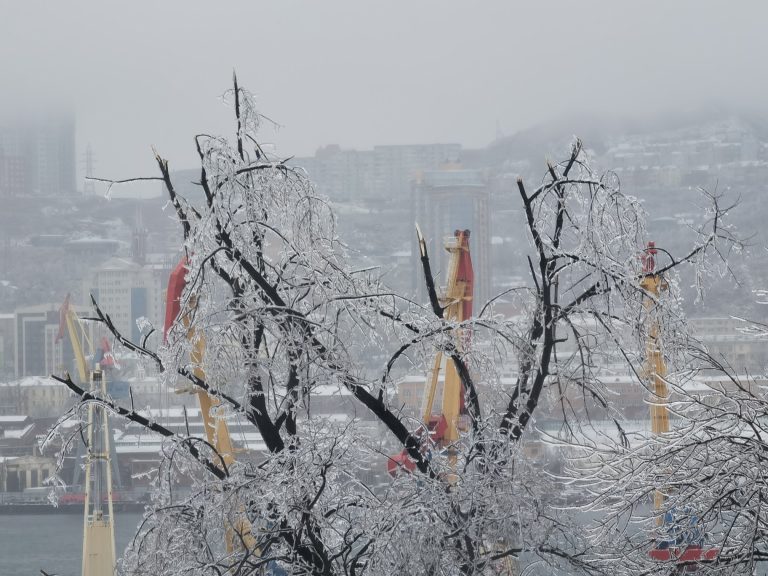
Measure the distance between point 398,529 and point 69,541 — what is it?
21.1 metres

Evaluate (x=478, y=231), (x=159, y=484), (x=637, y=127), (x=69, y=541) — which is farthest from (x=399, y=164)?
(x=159, y=484)

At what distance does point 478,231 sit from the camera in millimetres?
63844

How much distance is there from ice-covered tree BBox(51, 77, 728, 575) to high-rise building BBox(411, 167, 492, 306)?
58.2 metres

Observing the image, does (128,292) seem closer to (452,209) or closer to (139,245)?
(139,245)

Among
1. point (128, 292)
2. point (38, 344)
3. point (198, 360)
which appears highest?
point (198, 360)

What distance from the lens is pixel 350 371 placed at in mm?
2588

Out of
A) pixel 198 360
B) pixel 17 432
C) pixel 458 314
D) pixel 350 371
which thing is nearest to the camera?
pixel 350 371

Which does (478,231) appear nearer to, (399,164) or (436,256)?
(436,256)

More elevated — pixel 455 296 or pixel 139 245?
pixel 455 296

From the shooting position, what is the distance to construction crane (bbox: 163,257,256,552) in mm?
2678

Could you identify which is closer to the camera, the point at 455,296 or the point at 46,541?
the point at 455,296

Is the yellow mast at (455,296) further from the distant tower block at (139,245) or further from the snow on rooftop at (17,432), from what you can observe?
the distant tower block at (139,245)

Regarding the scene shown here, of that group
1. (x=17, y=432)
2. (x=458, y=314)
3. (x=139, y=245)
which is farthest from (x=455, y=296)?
(x=139, y=245)

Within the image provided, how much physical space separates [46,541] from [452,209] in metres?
45.5
